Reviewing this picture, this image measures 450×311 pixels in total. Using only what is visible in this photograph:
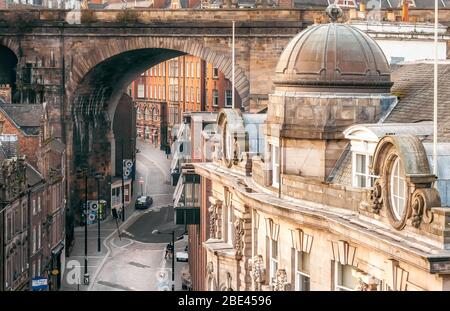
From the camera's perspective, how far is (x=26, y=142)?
2685 inches

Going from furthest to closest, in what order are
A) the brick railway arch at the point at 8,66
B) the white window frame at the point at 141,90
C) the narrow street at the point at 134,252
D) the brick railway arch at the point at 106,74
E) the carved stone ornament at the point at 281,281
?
the white window frame at the point at 141,90 < the brick railway arch at the point at 8,66 < the brick railway arch at the point at 106,74 < the narrow street at the point at 134,252 < the carved stone ornament at the point at 281,281

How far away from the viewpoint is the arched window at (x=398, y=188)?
22.5 metres

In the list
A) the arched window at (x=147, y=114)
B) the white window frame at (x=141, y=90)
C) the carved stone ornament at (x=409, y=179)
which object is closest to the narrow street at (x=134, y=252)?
the carved stone ornament at (x=409, y=179)

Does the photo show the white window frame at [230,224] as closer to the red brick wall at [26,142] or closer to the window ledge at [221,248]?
the window ledge at [221,248]

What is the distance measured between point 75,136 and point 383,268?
58.8 m

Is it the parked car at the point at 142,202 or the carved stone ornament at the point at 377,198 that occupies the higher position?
the carved stone ornament at the point at 377,198

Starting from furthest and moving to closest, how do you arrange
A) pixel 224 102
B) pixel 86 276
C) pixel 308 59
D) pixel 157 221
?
1. pixel 224 102
2. pixel 157 221
3. pixel 86 276
4. pixel 308 59

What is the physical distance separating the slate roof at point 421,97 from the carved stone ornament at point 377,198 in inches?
108

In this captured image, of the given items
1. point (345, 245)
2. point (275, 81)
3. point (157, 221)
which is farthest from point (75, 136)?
point (345, 245)

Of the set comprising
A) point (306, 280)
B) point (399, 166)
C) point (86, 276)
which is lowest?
point (86, 276)

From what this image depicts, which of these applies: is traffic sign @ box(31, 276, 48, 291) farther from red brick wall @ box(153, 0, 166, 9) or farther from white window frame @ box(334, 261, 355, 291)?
red brick wall @ box(153, 0, 166, 9)

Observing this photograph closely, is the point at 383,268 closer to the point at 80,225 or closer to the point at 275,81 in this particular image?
the point at 275,81

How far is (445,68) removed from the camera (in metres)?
31.7

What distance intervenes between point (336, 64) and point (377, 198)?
7.26 m
